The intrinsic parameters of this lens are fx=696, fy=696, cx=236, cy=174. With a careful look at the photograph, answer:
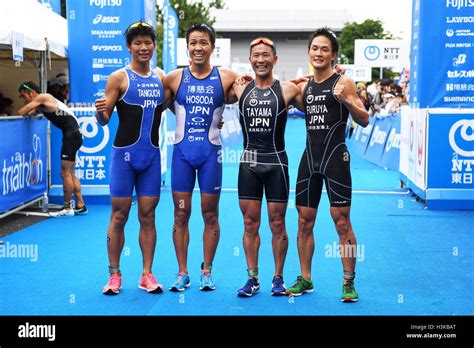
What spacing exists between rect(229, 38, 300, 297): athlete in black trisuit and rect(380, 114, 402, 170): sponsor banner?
1078 centimetres

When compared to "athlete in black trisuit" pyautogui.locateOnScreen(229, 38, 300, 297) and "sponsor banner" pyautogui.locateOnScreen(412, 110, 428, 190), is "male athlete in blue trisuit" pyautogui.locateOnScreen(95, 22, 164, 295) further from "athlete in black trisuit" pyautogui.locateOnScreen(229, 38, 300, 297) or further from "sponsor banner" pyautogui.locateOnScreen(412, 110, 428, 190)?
"sponsor banner" pyautogui.locateOnScreen(412, 110, 428, 190)

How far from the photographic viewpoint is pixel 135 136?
19.8 feet

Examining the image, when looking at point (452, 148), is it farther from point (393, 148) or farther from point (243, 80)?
point (393, 148)

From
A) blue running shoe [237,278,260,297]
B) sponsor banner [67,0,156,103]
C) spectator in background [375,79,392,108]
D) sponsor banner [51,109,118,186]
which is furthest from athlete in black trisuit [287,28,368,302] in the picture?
spectator in background [375,79,392,108]

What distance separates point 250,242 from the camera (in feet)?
19.9

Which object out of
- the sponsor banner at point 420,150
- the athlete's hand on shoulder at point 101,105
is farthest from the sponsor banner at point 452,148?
the athlete's hand on shoulder at point 101,105

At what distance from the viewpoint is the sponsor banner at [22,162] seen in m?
9.28

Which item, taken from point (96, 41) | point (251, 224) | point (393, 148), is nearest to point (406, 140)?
point (393, 148)

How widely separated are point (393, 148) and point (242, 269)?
11.0 m

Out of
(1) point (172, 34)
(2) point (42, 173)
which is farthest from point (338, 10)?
(2) point (42, 173)

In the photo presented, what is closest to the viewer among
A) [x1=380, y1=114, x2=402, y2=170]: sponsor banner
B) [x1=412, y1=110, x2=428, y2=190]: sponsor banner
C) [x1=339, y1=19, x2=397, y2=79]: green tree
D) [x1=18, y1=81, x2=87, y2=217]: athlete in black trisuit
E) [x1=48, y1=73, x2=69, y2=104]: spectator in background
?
[x1=18, y1=81, x2=87, y2=217]: athlete in black trisuit

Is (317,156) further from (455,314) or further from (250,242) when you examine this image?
(455,314)

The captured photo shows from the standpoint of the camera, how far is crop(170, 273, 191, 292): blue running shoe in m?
6.09

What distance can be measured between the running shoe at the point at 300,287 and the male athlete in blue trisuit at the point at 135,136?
3.71 ft
